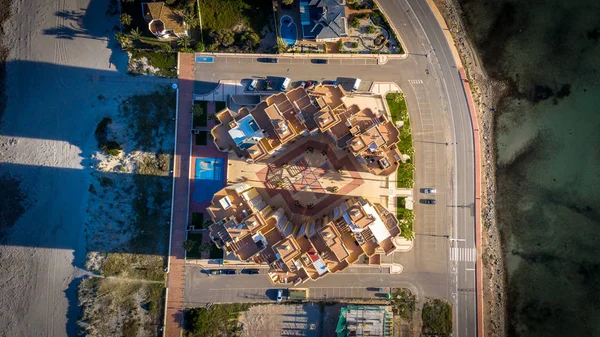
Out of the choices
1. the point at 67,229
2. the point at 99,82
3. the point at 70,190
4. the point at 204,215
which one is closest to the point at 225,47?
the point at 99,82

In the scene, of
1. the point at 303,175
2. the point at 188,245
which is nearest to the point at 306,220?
the point at 303,175

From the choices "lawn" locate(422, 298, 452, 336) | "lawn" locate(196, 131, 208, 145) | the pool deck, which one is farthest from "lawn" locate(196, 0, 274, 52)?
"lawn" locate(422, 298, 452, 336)

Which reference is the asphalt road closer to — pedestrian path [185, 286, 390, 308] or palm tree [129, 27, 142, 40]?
pedestrian path [185, 286, 390, 308]

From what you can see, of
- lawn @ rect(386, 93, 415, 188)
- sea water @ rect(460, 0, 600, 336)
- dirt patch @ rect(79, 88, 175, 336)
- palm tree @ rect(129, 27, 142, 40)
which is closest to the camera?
palm tree @ rect(129, 27, 142, 40)

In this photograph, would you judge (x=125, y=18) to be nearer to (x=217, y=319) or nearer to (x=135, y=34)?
(x=135, y=34)

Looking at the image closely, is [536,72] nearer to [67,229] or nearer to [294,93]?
[294,93]

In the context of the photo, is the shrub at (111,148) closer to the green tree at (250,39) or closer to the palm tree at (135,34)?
the palm tree at (135,34)
